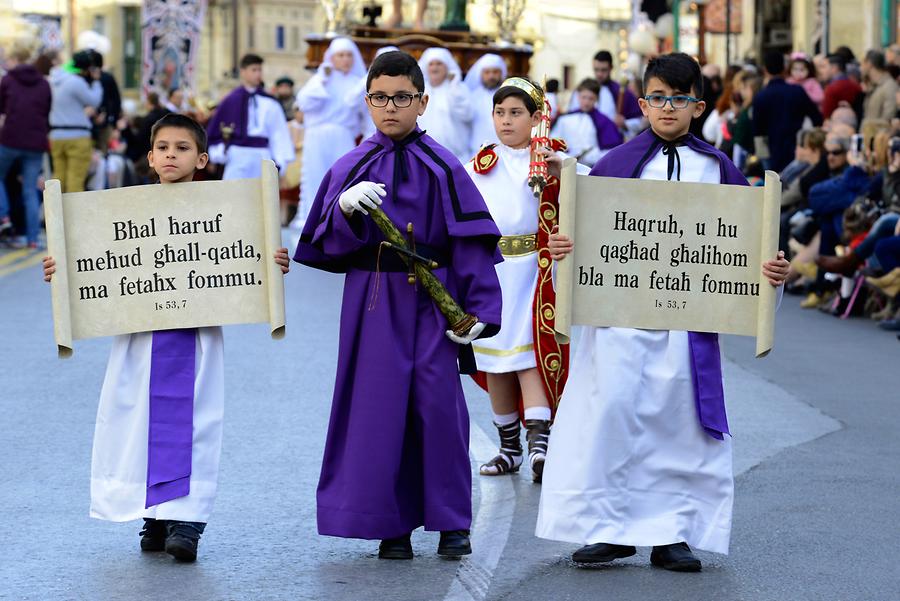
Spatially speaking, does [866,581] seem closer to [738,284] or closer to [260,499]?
[738,284]

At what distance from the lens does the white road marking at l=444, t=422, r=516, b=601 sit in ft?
20.3

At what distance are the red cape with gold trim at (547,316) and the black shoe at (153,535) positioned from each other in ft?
7.21

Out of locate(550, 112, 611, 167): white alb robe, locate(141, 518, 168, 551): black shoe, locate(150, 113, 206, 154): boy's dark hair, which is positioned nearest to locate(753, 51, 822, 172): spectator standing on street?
locate(550, 112, 611, 167): white alb robe

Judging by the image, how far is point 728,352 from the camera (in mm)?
13062

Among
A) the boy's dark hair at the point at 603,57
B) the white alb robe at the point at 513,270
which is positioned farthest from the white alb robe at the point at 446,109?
the white alb robe at the point at 513,270

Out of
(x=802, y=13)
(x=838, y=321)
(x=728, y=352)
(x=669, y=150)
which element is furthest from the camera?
(x=802, y=13)

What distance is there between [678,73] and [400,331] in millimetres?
1328

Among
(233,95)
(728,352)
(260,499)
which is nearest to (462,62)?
(233,95)

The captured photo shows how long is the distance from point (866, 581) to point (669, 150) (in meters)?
1.64

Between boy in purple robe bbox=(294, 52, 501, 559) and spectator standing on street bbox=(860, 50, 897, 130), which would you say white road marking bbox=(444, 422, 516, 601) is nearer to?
boy in purple robe bbox=(294, 52, 501, 559)

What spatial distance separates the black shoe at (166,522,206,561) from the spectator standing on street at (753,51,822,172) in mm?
13488

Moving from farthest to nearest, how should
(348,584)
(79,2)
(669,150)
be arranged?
(79,2) → (669,150) → (348,584)

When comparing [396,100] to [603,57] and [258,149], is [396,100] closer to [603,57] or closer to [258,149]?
[258,149]

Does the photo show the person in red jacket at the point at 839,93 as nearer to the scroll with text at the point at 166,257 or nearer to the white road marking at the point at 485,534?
the white road marking at the point at 485,534
